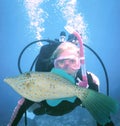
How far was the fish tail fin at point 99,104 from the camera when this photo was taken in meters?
1.71

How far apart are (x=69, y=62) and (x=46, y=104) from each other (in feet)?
1.58

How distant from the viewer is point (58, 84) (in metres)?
1.68

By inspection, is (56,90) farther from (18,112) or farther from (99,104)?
(18,112)

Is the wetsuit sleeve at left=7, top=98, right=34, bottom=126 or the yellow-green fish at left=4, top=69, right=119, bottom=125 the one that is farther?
the wetsuit sleeve at left=7, top=98, right=34, bottom=126

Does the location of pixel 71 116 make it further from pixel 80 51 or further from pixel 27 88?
pixel 27 88

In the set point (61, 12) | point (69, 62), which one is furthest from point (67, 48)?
point (61, 12)

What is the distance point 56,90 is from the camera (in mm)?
1673

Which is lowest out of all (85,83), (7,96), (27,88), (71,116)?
(7,96)

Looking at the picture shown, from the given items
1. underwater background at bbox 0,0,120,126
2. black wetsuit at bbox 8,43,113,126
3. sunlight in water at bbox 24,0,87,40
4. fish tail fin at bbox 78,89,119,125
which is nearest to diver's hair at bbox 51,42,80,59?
black wetsuit at bbox 8,43,113,126

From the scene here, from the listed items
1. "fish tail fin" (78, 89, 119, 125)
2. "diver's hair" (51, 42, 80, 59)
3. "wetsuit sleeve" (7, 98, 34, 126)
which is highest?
"diver's hair" (51, 42, 80, 59)

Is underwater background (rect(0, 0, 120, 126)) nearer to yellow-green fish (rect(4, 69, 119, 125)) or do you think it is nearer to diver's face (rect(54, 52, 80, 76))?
diver's face (rect(54, 52, 80, 76))

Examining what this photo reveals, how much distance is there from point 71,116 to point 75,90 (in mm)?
6947

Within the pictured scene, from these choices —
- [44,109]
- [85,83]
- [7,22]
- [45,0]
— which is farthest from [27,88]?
[7,22]

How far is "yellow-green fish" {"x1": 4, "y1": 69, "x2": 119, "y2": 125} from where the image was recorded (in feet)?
5.22
